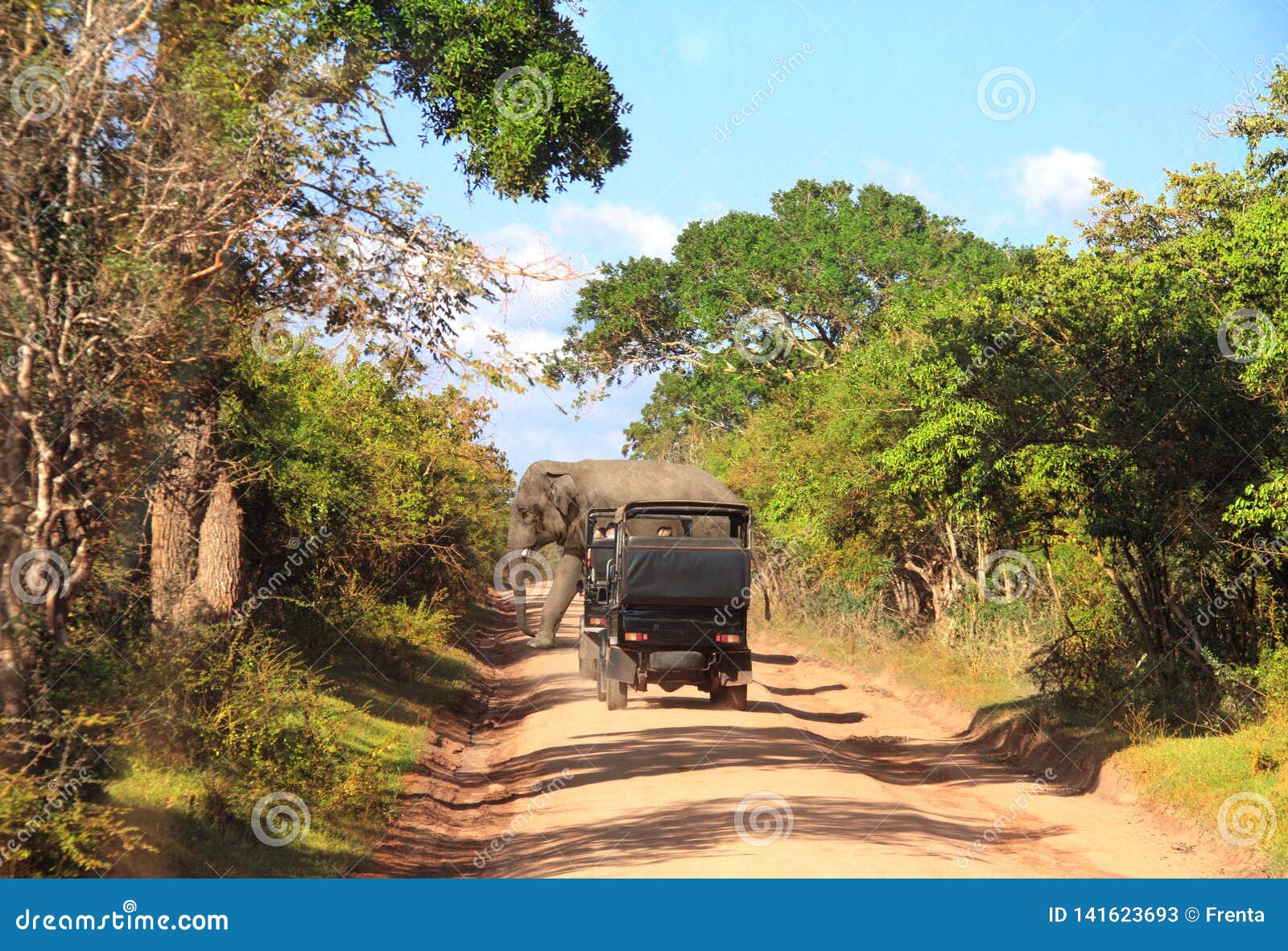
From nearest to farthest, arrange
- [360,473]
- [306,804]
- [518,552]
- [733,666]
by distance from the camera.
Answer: [306,804]
[733,666]
[360,473]
[518,552]

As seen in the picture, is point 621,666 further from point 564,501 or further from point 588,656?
point 564,501

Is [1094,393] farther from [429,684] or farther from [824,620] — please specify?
[824,620]

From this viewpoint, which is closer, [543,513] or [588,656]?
[588,656]

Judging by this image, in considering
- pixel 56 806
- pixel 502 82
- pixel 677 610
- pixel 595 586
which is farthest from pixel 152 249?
pixel 595 586

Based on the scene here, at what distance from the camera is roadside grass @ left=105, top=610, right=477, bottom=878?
8.65 metres

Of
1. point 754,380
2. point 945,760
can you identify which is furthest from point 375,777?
point 754,380

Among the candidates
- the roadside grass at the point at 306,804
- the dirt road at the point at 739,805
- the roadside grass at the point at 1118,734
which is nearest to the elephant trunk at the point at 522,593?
the dirt road at the point at 739,805

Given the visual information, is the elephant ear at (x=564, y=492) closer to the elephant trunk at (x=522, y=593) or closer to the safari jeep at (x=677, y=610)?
the elephant trunk at (x=522, y=593)

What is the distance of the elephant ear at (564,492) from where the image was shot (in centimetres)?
2302

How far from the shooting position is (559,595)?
22.0 meters

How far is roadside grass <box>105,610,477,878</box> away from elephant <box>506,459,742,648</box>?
453 centimetres

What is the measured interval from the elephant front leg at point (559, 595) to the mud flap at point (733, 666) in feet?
15.9

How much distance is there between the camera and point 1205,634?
1578cm

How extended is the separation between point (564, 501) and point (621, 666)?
6.38 meters
